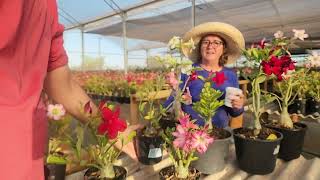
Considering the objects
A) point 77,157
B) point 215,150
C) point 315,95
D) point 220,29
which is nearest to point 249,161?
point 215,150

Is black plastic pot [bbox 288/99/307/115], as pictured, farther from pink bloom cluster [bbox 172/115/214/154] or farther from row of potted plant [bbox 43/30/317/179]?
pink bloom cluster [bbox 172/115/214/154]

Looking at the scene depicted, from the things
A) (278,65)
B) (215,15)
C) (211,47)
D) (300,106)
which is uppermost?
(215,15)

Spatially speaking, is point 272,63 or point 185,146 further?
point 272,63

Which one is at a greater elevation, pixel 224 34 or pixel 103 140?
pixel 224 34


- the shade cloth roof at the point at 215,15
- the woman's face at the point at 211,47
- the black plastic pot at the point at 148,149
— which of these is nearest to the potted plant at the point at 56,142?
the black plastic pot at the point at 148,149

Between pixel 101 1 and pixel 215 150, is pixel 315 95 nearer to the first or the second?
pixel 215 150

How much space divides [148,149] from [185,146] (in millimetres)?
212

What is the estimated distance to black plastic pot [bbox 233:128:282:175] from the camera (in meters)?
0.81

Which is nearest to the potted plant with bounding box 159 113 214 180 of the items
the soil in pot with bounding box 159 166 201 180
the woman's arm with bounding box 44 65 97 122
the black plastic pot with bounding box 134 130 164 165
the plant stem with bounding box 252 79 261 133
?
the soil in pot with bounding box 159 166 201 180

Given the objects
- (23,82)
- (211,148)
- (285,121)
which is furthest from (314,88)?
(23,82)

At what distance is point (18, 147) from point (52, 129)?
11.2 inches

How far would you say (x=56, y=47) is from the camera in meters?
0.65

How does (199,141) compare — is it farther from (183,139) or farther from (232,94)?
(232,94)

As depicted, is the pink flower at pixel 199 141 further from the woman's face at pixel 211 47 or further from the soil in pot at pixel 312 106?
the soil in pot at pixel 312 106
